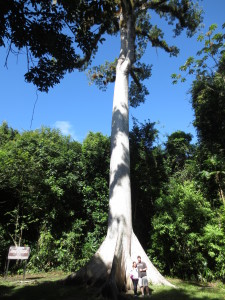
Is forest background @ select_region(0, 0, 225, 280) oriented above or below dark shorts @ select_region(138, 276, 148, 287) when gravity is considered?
above

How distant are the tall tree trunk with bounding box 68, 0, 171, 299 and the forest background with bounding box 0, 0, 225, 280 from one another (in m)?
3.08

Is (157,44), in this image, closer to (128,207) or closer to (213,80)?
(213,80)

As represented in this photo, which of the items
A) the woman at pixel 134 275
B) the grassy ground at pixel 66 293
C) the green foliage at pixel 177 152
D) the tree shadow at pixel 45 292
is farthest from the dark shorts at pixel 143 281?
the green foliage at pixel 177 152

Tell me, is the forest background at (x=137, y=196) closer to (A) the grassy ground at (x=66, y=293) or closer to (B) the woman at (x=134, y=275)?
(A) the grassy ground at (x=66, y=293)

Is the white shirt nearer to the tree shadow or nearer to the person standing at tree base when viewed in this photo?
the person standing at tree base

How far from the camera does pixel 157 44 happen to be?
13234 mm

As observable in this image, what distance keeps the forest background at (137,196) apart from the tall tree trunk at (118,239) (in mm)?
3083

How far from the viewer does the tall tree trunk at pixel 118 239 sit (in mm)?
6266

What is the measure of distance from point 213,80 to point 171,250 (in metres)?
9.09

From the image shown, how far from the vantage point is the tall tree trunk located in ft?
20.6

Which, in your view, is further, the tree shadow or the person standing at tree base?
the person standing at tree base

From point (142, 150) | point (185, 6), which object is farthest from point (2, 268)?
point (185, 6)

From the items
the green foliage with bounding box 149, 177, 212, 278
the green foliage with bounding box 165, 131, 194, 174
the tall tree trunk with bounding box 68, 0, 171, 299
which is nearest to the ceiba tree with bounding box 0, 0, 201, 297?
the tall tree trunk with bounding box 68, 0, 171, 299

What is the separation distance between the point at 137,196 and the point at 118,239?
665 cm
